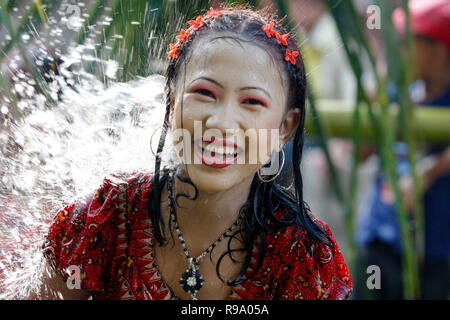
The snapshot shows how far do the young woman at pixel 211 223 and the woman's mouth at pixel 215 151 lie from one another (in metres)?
0.02

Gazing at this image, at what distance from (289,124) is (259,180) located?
103 millimetres

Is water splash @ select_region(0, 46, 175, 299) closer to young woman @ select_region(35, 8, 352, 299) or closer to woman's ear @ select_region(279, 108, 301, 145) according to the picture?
young woman @ select_region(35, 8, 352, 299)

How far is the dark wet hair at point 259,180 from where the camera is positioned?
884 millimetres

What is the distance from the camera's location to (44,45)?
0.89 m

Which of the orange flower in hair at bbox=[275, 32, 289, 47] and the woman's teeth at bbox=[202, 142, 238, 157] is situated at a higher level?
the orange flower in hair at bbox=[275, 32, 289, 47]

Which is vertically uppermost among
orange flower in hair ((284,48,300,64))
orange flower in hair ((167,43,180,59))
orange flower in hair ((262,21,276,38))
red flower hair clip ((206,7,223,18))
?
red flower hair clip ((206,7,223,18))

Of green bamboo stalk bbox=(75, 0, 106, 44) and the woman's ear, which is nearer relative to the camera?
green bamboo stalk bbox=(75, 0, 106, 44)

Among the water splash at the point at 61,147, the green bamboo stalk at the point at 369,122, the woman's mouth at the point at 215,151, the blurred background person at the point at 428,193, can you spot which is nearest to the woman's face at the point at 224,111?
the woman's mouth at the point at 215,151

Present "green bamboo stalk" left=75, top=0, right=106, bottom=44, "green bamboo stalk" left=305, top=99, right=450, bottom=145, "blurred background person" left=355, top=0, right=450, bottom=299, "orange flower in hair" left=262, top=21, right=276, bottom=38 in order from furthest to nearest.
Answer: "blurred background person" left=355, top=0, right=450, bottom=299 → "green bamboo stalk" left=305, top=99, right=450, bottom=145 → "orange flower in hair" left=262, top=21, right=276, bottom=38 → "green bamboo stalk" left=75, top=0, right=106, bottom=44

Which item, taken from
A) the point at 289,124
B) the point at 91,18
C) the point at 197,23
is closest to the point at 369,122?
the point at 289,124

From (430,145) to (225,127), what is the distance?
4.48 ft

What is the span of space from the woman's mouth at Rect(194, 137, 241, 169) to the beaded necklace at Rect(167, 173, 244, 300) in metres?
0.15

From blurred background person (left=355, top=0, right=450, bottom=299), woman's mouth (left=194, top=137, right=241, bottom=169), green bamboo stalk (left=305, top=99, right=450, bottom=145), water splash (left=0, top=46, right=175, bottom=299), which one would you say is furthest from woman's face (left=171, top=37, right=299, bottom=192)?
blurred background person (left=355, top=0, right=450, bottom=299)

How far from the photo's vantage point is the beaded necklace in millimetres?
917
